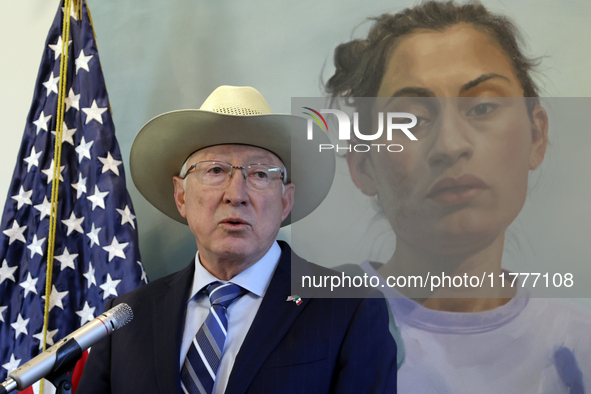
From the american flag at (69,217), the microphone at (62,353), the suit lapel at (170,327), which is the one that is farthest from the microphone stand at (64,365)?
the american flag at (69,217)

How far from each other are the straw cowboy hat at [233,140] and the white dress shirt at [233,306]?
32 cm

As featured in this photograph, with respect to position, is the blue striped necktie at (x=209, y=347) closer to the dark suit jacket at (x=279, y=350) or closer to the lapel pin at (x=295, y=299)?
the dark suit jacket at (x=279, y=350)

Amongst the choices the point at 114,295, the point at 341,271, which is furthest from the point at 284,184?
the point at 114,295

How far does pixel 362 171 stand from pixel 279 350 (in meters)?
0.72

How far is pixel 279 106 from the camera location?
86.0 inches

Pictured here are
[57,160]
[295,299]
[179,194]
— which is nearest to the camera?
[295,299]

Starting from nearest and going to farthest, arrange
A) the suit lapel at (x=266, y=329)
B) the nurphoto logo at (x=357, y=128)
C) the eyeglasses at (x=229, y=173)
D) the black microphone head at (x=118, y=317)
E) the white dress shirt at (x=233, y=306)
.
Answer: the black microphone head at (x=118, y=317), the suit lapel at (x=266, y=329), the white dress shirt at (x=233, y=306), the eyeglasses at (x=229, y=173), the nurphoto logo at (x=357, y=128)

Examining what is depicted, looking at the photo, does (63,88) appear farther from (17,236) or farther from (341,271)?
(341,271)

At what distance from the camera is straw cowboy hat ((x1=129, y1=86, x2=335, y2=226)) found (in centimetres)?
175

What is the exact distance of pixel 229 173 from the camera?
1.67 m

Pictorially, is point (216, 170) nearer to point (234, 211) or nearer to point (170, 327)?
point (234, 211)

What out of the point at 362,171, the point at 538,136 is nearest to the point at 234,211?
the point at 362,171

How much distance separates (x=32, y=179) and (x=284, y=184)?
1.24 m

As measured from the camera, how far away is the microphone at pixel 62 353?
1.02 m
